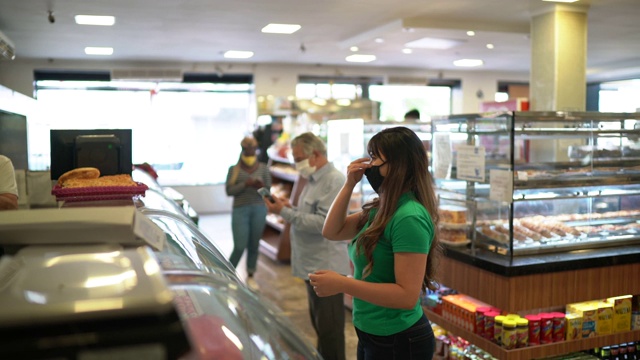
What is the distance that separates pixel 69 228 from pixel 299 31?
7950 mm

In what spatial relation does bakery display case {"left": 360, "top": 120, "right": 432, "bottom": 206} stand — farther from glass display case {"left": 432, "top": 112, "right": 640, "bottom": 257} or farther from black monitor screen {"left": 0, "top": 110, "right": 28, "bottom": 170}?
black monitor screen {"left": 0, "top": 110, "right": 28, "bottom": 170}

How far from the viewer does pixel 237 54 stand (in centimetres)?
1150

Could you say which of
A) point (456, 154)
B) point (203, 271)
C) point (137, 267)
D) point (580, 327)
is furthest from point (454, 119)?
point (137, 267)

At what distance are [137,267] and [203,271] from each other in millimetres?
534

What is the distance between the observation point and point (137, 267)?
3.03ft

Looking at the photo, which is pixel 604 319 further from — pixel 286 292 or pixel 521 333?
pixel 286 292

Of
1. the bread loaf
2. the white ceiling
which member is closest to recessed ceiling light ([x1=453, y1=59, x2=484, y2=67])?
the white ceiling

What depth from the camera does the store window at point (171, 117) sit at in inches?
506

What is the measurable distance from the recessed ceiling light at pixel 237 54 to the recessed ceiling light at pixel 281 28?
2492 mm

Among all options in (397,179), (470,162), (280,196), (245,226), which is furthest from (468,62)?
(397,179)

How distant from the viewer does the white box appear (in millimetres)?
1110

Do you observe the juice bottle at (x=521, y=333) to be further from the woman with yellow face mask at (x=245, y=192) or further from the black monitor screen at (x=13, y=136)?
the black monitor screen at (x=13, y=136)

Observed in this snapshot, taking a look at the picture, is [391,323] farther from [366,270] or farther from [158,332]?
[158,332]

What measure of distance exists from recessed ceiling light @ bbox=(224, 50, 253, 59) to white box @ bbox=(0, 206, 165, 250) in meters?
10.2
